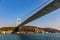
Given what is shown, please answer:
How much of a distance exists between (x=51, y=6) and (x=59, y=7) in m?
0.83

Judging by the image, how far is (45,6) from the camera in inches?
803

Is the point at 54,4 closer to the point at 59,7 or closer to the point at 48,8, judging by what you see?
the point at 59,7

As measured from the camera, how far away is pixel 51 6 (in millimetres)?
19672

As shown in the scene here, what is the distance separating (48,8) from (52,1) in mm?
2835

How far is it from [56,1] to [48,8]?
351 centimetres

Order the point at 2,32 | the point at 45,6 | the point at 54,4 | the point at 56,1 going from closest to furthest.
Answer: the point at 56,1
the point at 54,4
the point at 45,6
the point at 2,32

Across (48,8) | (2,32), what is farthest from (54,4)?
(2,32)

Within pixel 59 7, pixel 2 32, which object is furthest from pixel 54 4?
pixel 2 32

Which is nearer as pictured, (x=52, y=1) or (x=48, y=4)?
(x=52, y=1)

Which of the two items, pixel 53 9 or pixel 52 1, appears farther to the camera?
pixel 53 9

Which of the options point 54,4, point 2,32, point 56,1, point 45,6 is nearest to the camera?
point 56,1

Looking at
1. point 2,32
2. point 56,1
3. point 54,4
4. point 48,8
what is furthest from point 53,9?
point 2,32

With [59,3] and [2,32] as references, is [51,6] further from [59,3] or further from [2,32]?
[2,32]

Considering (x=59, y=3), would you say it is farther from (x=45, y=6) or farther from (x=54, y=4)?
(x=45, y=6)
